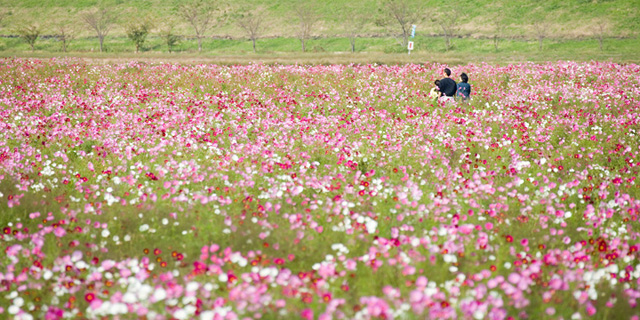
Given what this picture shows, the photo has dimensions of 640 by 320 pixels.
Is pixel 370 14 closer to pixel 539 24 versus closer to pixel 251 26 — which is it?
pixel 251 26

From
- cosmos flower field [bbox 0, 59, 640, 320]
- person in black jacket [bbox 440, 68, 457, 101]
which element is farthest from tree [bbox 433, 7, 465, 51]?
cosmos flower field [bbox 0, 59, 640, 320]

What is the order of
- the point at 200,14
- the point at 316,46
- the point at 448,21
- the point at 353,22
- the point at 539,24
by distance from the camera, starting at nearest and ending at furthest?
1. the point at 539,24
2. the point at 316,46
3. the point at 448,21
4. the point at 353,22
5. the point at 200,14

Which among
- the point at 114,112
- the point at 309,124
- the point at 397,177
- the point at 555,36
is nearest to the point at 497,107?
the point at 309,124

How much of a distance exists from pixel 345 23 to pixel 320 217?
62.7 meters

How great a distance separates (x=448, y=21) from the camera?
58.3 metres

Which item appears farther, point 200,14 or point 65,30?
point 65,30

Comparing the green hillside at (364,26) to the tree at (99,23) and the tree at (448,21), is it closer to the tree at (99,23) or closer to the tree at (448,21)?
the tree at (448,21)

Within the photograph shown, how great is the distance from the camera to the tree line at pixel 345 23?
168 feet

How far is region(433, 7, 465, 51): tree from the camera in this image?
173 ft

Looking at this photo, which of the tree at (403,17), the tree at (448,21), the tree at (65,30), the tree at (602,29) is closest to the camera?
the tree at (602,29)

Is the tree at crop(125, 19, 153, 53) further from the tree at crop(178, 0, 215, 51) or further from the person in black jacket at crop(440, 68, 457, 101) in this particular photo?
the person in black jacket at crop(440, 68, 457, 101)

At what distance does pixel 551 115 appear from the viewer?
32.9 ft

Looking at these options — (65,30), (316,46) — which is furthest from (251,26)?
(65,30)

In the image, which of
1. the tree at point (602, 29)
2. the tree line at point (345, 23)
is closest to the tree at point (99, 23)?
the tree line at point (345, 23)
